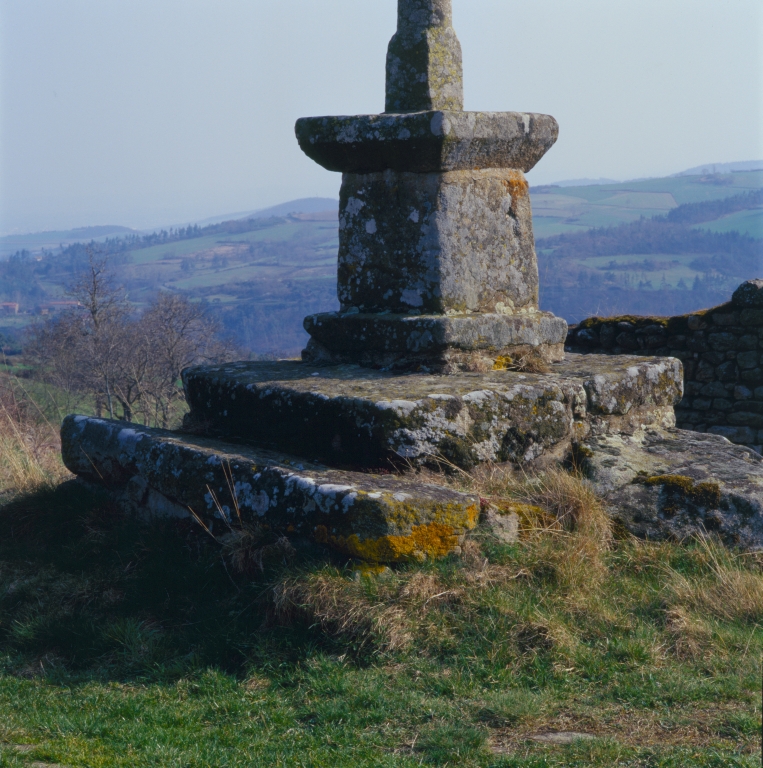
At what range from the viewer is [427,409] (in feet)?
13.3

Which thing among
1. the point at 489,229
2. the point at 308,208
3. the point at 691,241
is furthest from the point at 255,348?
the point at 308,208

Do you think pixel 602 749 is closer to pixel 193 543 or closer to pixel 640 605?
pixel 640 605

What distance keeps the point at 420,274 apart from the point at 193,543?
6.82ft

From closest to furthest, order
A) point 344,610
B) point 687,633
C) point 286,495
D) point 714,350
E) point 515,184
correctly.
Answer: point 687,633
point 344,610
point 286,495
point 515,184
point 714,350

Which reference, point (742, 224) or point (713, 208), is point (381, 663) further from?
point (713, 208)

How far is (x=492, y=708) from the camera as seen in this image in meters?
2.75

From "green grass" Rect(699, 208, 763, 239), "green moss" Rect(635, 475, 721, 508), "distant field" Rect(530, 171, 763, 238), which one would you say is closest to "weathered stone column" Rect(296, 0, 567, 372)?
"green moss" Rect(635, 475, 721, 508)

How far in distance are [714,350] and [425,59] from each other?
15.1ft

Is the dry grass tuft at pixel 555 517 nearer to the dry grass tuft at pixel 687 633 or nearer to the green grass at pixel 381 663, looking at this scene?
the green grass at pixel 381 663

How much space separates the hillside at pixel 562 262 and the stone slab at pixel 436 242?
45.5 meters

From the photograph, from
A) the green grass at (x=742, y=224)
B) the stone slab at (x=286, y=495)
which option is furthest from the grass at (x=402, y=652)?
the green grass at (x=742, y=224)

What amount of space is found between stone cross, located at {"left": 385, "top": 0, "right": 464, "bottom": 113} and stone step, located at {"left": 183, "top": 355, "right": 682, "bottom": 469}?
1.74 m

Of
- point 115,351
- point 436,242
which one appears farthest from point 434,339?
point 115,351

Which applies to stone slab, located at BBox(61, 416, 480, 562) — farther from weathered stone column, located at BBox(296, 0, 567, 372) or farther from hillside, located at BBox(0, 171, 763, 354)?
hillside, located at BBox(0, 171, 763, 354)
